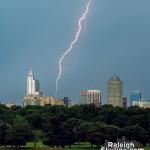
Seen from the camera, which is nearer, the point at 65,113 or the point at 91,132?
the point at 91,132

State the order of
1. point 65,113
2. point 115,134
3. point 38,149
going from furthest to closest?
point 65,113 → point 115,134 → point 38,149

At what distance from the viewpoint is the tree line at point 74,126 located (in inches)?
3090

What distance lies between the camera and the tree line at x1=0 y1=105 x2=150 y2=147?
78475 mm

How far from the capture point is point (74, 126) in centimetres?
8369

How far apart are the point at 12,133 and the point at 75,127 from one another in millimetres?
9442

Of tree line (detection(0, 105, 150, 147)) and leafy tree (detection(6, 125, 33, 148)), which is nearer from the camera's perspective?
leafy tree (detection(6, 125, 33, 148))

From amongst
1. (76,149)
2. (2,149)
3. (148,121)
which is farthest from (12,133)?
(148,121)

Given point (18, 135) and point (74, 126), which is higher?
point (74, 126)

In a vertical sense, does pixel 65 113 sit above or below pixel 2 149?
above

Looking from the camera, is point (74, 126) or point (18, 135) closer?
point (18, 135)

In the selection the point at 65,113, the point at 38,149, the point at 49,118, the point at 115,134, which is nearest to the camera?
the point at 38,149

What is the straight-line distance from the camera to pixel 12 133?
3041 inches

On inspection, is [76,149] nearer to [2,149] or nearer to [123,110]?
[2,149]

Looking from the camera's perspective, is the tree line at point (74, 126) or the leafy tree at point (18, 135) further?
the tree line at point (74, 126)
